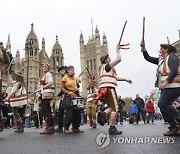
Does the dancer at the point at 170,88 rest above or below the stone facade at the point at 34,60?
below

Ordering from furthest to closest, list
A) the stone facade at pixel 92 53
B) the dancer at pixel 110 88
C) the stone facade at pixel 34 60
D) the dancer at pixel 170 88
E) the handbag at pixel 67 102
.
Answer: the stone facade at pixel 92 53, the stone facade at pixel 34 60, the handbag at pixel 67 102, the dancer at pixel 110 88, the dancer at pixel 170 88

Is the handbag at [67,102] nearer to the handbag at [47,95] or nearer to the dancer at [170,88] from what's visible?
the handbag at [47,95]

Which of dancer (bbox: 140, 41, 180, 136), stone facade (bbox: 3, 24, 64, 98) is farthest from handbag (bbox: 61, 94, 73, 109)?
stone facade (bbox: 3, 24, 64, 98)

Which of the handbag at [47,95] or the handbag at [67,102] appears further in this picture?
the handbag at [47,95]

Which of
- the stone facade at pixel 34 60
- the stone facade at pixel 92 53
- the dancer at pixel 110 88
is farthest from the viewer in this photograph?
the stone facade at pixel 92 53

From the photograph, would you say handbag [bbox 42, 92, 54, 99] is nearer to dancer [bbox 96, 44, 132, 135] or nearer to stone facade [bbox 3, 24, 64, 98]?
dancer [bbox 96, 44, 132, 135]

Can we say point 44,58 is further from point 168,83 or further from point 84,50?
point 168,83

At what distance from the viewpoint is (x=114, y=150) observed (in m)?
3.41

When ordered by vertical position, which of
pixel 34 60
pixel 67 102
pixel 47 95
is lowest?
pixel 67 102

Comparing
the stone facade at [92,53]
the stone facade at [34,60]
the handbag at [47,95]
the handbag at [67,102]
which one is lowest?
the handbag at [67,102]

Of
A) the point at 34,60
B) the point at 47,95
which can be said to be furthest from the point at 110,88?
the point at 34,60

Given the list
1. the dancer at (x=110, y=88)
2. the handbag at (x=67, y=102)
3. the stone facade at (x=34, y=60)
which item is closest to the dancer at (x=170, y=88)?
the dancer at (x=110, y=88)

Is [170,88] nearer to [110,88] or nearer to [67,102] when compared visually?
[110,88]

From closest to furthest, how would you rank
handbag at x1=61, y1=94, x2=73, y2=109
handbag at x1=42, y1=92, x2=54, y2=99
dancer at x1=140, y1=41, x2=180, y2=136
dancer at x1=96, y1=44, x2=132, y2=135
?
dancer at x1=140, y1=41, x2=180, y2=136 → dancer at x1=96, y1=44, x2=132, y2=135 → handbag at x1=61, y1=94, x2=73, y2=109 → handbag at x1=42, y1=92, x2=54, y2=99
